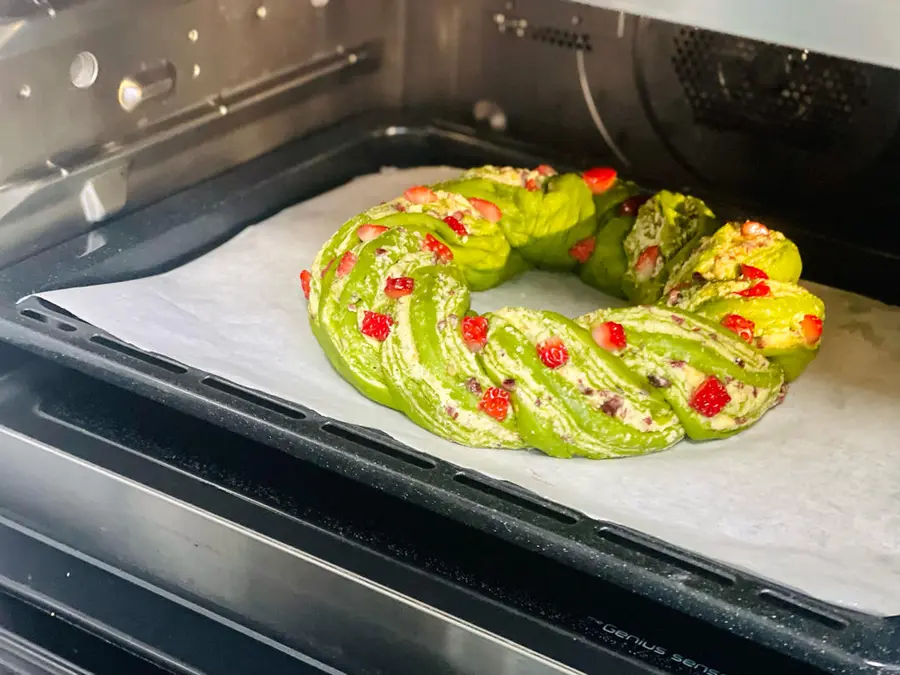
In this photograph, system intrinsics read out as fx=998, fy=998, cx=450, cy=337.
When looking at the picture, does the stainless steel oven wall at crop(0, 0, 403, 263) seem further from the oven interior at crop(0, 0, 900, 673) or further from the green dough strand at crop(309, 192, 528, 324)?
the green dough strand at crop(309, 192, 528, 324)

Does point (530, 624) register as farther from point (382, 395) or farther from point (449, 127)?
point (449, 127)

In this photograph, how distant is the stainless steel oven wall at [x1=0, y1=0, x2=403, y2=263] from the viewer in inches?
37.5

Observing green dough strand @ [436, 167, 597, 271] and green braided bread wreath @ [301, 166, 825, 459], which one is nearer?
green braided bread wreath @ [301, 166, 825, 459]

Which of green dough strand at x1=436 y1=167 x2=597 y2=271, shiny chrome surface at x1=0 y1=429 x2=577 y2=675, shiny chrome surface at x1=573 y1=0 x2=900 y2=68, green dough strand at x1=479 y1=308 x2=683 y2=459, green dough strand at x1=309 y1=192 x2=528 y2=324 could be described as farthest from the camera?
green dough strand at x1=436 y1=167 x2=597 y2=271

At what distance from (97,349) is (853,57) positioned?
0.65 meters

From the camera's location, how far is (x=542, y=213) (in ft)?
3.82

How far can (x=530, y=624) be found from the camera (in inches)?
28.0

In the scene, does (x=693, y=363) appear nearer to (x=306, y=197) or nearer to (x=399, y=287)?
(x=399, y=287)

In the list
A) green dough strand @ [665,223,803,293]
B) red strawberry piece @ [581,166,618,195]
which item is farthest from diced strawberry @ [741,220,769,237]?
red strawberry piece @ [581,166,618,195]

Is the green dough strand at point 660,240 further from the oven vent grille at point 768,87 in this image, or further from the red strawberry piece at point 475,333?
the red strawberry piece at point 475,333

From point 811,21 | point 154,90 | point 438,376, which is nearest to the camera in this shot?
point 811,21

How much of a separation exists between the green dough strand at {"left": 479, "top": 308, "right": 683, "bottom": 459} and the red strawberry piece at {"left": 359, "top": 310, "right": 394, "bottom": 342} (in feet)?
0.34

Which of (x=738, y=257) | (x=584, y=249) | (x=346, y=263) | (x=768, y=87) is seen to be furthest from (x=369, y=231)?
(x=768, y=87)

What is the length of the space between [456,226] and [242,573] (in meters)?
0.49
